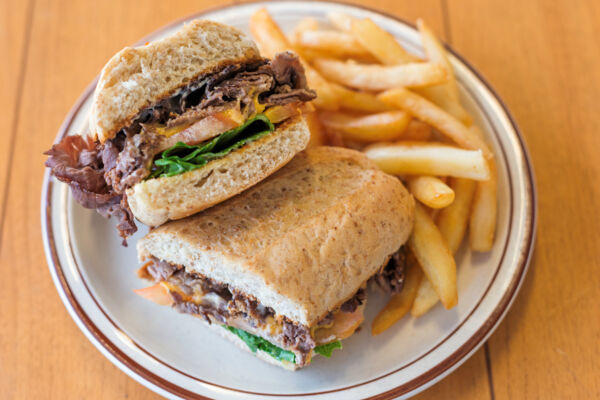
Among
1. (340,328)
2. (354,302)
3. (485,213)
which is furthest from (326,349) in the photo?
(485,213)

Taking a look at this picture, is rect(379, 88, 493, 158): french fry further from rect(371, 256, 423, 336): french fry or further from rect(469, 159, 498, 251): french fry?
rect(371, 256, 423, 336): french fry

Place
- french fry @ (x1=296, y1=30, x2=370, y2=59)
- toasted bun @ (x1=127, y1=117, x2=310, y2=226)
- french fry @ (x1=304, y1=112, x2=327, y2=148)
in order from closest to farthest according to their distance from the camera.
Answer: toasted bun @ (x1=127, y1=117, x2=310, y2=226)
french fry @ (x1=304, y1=112, x2=327, y2=148)
french fry @ (x1=296, y1=30, x2=370, y2=59)

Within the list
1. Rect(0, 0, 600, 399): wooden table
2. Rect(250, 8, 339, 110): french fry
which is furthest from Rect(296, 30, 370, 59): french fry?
Rect(0, 0, 600, 399): wooden table

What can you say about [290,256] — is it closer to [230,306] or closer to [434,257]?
[230,306]

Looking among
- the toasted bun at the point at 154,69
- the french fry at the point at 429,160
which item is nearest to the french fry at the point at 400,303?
the french fry at the point at 429,160

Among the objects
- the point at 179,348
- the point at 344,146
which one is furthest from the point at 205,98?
the point at 179,348

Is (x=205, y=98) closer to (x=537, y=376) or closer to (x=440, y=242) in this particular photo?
(x=440, y=242)
